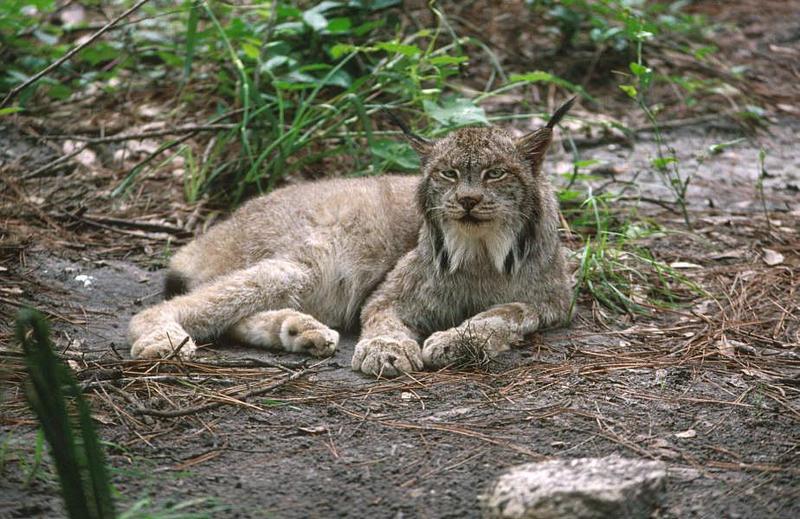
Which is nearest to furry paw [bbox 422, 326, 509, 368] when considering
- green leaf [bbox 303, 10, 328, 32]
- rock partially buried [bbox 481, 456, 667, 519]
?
rock partially buried [bbox 481, 456, 667, 519]

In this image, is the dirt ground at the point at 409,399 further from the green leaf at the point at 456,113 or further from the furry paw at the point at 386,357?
the green leaf at the point at 456,113

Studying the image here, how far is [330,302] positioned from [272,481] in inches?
78.1

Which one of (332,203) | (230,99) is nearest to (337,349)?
(332,203)

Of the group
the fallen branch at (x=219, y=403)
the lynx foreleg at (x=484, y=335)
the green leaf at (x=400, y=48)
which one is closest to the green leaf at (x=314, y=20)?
the green leaf at (x=400, y=48)

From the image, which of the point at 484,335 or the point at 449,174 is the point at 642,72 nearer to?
the point at 449,174

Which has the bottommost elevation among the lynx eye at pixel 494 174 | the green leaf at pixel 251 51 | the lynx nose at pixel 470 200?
the lynx nose at pixel 470 200

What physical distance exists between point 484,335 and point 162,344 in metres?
1.45

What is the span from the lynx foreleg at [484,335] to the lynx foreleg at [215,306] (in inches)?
35.0

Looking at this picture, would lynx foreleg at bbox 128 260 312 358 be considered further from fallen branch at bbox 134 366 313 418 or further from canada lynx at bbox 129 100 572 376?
fallen branch at bbox 134 366 313 418

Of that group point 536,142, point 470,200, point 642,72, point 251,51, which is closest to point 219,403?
point 470,200

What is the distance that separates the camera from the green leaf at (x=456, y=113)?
18.3 ft

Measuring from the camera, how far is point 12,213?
5.72 metres

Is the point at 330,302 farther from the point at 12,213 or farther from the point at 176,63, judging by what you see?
the point at 176,63

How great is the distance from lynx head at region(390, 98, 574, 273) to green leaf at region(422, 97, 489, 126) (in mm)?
890
